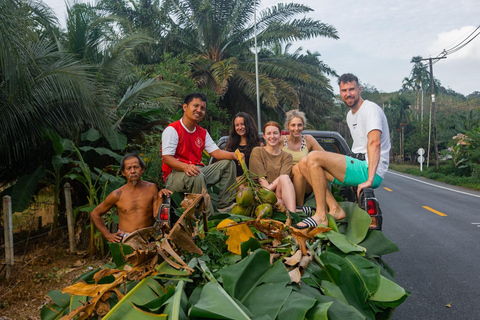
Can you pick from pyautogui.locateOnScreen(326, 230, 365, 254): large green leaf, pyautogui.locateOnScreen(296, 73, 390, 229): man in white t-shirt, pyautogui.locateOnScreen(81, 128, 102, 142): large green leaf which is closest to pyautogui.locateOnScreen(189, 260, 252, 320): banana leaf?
pyautogui.locateOnScreen(326, 230, 365, 254): large green leaf

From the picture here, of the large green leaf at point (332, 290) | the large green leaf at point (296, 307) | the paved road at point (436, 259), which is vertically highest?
the large green leaf at point (296, 307)

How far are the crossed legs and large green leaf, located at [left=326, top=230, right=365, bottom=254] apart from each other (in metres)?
0.97

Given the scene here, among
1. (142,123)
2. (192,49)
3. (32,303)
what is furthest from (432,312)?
(192,49)

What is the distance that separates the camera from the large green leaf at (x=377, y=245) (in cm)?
281

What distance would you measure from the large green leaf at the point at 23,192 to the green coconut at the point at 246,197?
4592 millimetres

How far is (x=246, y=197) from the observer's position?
330 centimetres

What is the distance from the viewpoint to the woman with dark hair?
560 cm

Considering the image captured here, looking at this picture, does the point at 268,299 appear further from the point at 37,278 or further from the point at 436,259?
the point at 436,259

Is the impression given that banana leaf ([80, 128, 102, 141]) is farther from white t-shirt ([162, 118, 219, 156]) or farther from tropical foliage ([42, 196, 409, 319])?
tropical foliage ([42, 196, 409, 319])

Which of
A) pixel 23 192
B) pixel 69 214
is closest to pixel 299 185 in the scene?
pixel 69 214

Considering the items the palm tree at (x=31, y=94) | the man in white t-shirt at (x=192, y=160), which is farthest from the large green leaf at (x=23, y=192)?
the man in white t-shirt at (x=192, y=160)

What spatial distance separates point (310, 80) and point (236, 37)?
4132mm

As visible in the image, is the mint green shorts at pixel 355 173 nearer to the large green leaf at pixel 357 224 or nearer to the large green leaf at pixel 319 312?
the large green leaf at pixel 357 224

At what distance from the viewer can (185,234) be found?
2094 millimetres
